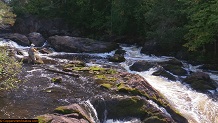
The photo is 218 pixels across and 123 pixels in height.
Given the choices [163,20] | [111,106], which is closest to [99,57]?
[163,20]

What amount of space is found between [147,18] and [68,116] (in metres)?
19.5

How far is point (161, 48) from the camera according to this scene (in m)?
30.5

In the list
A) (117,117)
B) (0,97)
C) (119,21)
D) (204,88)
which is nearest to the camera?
(117,117)

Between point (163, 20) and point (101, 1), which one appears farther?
point (101, 1)

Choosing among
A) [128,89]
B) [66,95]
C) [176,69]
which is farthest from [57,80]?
[176,69]

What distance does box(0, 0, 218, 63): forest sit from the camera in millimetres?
25547

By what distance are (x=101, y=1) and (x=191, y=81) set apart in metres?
20.7

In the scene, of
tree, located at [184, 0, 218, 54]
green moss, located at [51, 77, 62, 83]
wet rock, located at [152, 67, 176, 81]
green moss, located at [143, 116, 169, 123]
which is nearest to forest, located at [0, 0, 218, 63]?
tree, located at [184, 0, 218, 54]

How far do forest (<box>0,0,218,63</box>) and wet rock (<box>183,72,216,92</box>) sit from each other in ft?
15.8

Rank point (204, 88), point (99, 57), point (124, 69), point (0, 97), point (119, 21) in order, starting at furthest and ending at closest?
1. point (119, 21)
2. point (99, 57)
3. point (124, 69)
4. point (204, 88)
5. point (0, 97)

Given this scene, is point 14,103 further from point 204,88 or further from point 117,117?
point 204,88

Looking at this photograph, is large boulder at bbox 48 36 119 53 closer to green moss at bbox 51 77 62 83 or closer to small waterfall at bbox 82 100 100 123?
green moss at bbox 51 77 62 83

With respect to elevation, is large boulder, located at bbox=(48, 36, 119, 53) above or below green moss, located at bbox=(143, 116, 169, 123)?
above

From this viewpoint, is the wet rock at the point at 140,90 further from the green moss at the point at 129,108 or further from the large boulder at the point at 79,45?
the large boulder at the point at 79,45
